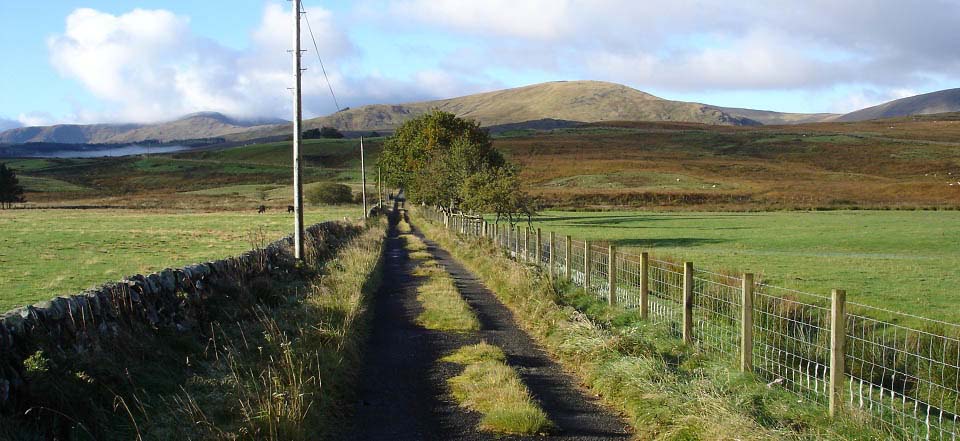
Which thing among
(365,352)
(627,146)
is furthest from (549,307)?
(627,146)

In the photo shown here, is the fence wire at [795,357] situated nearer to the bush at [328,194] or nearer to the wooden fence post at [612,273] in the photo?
the wooden fence post at [612,273]

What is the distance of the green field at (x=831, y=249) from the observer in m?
19.5

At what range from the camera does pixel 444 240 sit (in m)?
39.3

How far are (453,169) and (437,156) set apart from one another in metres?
5.47

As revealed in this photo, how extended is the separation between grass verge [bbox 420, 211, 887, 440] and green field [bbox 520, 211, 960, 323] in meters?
7.63

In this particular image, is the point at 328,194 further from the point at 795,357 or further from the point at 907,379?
the point at 907,379

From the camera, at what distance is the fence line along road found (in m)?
7.68

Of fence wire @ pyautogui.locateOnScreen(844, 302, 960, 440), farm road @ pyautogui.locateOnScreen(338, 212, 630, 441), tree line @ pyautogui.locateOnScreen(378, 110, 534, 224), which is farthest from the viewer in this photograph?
tree line @ pyautogui.locateOnScreen(378, 110, 534, 224)

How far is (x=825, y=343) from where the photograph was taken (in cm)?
1054

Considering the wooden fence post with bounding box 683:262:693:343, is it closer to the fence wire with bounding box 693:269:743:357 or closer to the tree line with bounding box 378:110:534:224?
the fence wire with bounding box 693:269:743:357

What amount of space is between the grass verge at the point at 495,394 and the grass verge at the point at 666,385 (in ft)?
3.13

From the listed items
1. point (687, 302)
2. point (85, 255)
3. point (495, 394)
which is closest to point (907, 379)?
point (687, 302)

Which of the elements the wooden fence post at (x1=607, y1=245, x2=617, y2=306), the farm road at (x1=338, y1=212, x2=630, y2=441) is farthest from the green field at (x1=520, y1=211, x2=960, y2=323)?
the farm road at (x1=338, y1=212, x2=630, y2=441)

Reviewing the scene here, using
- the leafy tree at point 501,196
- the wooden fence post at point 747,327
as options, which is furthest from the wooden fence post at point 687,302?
the leafy tree at point 501,196
